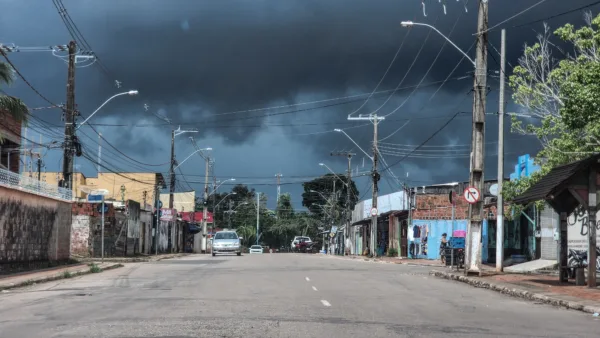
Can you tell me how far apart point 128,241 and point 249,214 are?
75.6m

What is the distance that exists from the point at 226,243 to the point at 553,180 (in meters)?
37.2

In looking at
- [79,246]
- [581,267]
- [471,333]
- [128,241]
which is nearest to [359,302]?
[471,333]

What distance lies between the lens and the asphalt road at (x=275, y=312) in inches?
406

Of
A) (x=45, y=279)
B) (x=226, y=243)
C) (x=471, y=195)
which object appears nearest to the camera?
(x=45, y=279)

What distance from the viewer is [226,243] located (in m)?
53.8

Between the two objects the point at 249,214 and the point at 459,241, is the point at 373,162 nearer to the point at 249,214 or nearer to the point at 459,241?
the point at 459,241

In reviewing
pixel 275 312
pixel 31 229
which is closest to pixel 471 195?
pixel 275 312

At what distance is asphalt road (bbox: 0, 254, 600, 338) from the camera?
10305 mm

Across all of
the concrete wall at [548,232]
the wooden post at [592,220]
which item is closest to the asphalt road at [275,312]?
the wooden post at [592,220]

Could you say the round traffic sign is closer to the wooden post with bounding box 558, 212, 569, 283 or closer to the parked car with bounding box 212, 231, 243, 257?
the wooden post with bounding box 558, 212, 569, 283

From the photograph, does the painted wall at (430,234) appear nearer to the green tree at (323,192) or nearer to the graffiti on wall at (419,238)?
the graffiti on wall at (419,238)

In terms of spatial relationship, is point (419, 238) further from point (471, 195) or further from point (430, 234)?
point (471, 195)

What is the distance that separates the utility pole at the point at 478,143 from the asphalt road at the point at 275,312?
4.80 meters

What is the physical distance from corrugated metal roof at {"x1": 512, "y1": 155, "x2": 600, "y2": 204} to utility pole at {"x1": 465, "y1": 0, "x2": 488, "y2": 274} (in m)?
4.35
